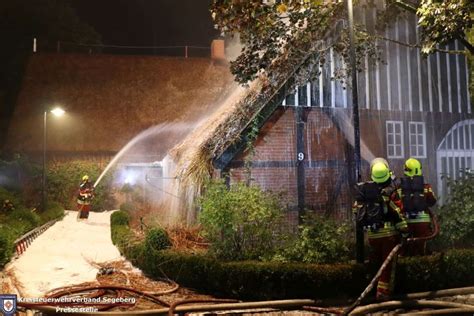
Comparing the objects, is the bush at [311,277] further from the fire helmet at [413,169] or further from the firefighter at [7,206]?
the firefighter at [7,206]

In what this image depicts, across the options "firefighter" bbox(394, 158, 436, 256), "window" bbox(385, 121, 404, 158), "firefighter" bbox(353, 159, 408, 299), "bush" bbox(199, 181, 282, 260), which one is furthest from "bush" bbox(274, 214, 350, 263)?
"window" bbox(385, 121, 404, 158)

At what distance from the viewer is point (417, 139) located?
1273cm

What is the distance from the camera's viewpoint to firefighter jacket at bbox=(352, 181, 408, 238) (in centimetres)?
658

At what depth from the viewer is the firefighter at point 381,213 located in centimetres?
656

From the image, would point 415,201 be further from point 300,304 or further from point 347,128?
point 347,128

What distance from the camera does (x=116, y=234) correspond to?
36.5 ft

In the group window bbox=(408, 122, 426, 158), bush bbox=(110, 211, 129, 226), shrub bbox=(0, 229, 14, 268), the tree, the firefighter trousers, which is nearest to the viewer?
the firefighter trousers

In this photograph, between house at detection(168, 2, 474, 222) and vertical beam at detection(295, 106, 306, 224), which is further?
vertical beam at detection(295, 106, 306, 224)

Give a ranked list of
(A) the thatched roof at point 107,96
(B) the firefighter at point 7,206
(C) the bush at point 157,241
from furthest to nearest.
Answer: (A) the thatched roof at point 107,96 < (B) the firefighter at point 7,206 < (C) the bush at point 157,241

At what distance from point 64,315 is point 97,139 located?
60.4ft

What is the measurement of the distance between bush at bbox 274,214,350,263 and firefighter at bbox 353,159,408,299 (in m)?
0.88

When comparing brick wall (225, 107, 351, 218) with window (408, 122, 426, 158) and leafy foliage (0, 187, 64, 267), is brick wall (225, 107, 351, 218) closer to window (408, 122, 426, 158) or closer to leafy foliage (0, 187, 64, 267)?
window (408, 122, 426, 158)

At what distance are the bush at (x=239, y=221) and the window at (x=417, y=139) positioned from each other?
6663 millimetres

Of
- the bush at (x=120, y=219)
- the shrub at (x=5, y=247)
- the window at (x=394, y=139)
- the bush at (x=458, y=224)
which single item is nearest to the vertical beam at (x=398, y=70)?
the window at (x=394, y=139)
